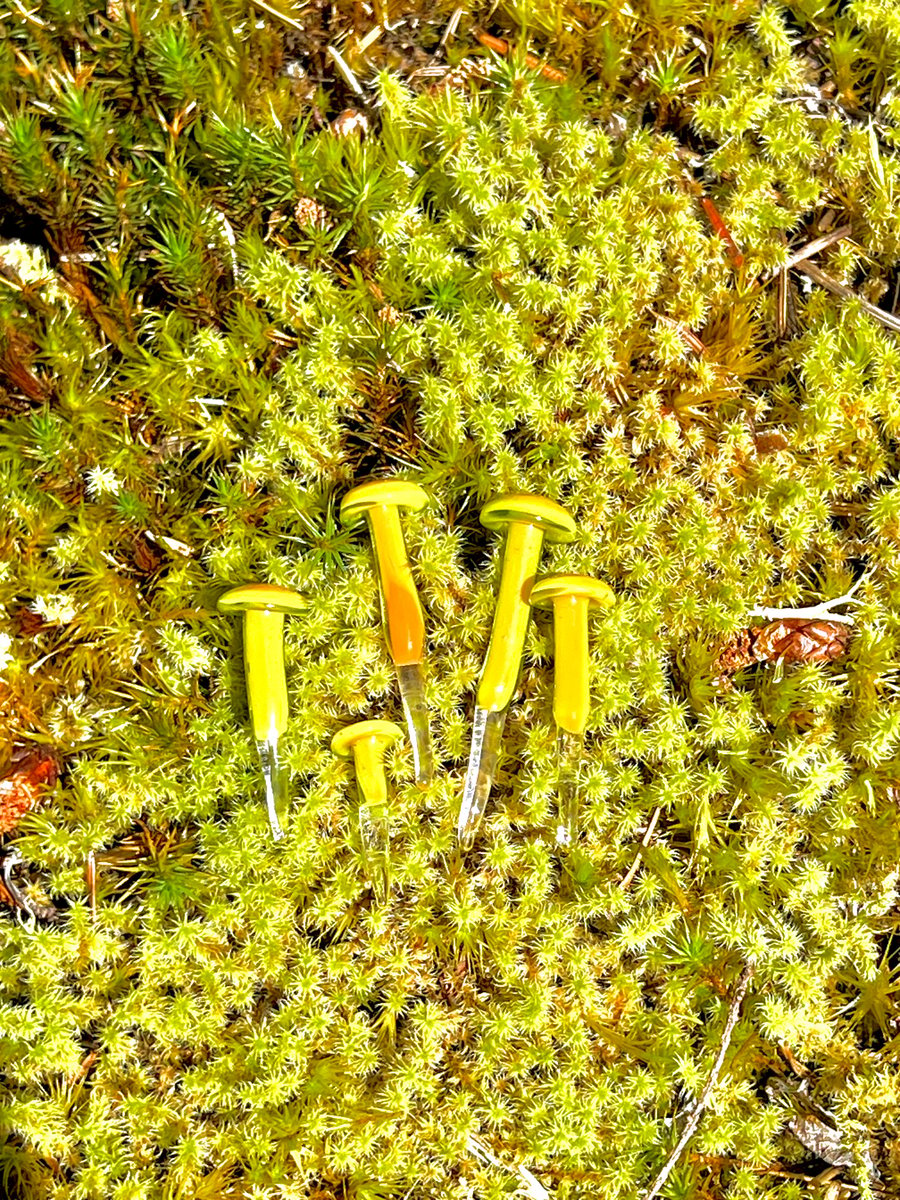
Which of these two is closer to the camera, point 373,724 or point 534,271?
point 373,724

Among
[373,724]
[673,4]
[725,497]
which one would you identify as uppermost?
[673,4]

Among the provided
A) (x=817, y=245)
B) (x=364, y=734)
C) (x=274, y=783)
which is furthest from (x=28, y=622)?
(x=817, y=245)

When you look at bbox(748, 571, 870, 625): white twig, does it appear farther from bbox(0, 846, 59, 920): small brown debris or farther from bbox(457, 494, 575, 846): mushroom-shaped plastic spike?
bbox(0, 846, 59, 920): small brown debris

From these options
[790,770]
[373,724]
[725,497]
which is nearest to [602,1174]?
[790,770]

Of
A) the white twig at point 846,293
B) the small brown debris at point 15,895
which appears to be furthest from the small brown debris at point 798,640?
the small brown debris at point 15,895

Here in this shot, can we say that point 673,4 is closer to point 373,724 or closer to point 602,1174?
point 373,724

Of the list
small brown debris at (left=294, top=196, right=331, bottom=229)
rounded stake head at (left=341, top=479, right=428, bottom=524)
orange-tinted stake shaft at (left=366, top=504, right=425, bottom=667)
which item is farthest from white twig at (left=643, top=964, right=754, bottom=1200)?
small brown debris at (left=294, top=196, right=331, bottom=229)
